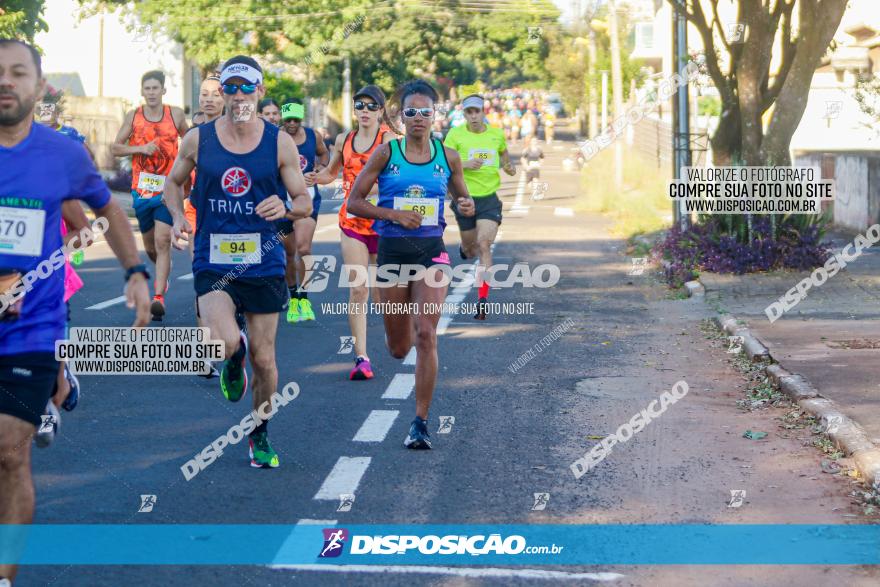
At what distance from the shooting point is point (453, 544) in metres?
5.84

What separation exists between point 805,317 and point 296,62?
44147 millimetres

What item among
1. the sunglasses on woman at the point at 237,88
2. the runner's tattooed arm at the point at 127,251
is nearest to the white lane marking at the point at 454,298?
the sunglasses on woman at the point at 237,88

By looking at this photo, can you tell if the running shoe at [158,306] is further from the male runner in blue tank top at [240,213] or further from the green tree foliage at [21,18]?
the green tree foliage at [21,18]

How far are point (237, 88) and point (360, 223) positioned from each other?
3.09m

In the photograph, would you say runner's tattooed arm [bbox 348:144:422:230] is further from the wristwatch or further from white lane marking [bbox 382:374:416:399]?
the wristwatch

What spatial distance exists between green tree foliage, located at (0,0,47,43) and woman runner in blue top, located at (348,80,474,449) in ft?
59.0

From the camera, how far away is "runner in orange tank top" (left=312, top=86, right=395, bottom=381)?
32.6 ft

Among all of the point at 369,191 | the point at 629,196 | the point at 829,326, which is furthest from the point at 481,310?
the point at 629,196

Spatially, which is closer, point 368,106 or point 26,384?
point 26,384

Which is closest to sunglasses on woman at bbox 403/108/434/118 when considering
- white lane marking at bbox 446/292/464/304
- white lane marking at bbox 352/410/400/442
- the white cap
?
white lane marking at bbox 352/410/400/442

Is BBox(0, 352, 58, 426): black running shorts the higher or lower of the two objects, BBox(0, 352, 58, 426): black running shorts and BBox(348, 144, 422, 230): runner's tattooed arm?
the lower

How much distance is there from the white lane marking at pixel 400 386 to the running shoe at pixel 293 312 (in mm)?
3076

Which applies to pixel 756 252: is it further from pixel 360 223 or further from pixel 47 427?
pixel 47 427

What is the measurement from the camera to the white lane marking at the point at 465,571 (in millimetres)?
5422
